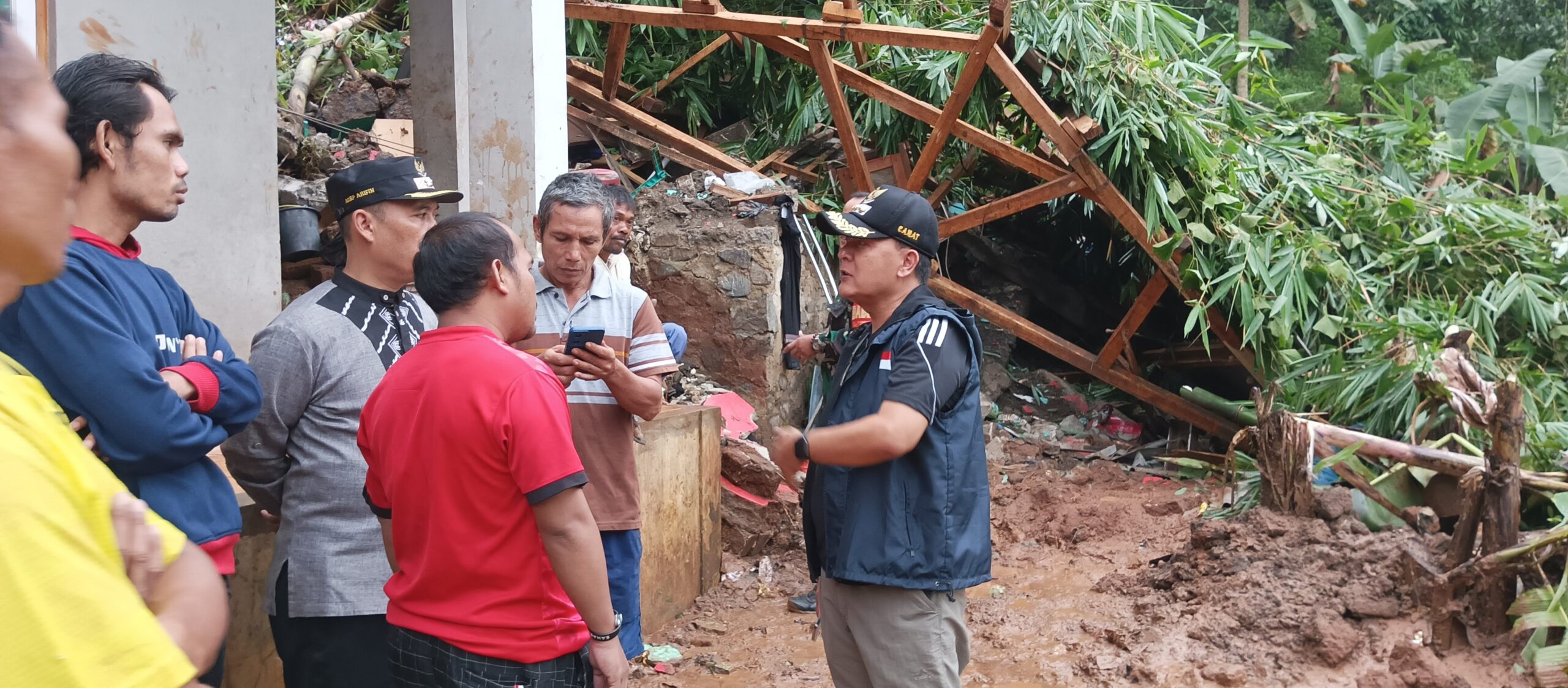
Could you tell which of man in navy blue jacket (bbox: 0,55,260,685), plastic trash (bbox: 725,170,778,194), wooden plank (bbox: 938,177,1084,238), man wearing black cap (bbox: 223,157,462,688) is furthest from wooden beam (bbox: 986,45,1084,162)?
man in navy blue jacket (bbox: 0,55,260,685)

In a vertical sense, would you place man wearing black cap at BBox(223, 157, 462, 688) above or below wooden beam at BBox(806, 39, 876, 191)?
below

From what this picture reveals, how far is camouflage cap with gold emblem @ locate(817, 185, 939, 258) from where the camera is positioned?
2773 millimetres

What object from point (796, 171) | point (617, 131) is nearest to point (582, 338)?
point (617, 131)

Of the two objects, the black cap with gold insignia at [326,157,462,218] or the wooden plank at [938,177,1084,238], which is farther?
the wooden plank at [938,177,1084,238]

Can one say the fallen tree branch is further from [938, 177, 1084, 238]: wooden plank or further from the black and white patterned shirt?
the black and white patterned shirt

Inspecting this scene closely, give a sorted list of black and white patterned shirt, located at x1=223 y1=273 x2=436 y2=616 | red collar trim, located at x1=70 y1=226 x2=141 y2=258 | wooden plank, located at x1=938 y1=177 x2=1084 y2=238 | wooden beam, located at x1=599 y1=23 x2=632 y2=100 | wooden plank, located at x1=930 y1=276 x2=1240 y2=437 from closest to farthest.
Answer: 1. red collar trim, located at x1=70 y1=226 x2=141 y2=258
2. black and white patterned shirt, located at x1=223 y1=273 x2=436 y2=616
3. wooden plank, located at x1=938 y1=177 x2=1084 y2=238
4. wooden beam, located at x1=599 y1=23 x2=632 y2=100
5. wooden plank, located at x1=930 y1=276 x2=1240 y2=437

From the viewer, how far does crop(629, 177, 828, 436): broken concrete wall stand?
7098 millimetres

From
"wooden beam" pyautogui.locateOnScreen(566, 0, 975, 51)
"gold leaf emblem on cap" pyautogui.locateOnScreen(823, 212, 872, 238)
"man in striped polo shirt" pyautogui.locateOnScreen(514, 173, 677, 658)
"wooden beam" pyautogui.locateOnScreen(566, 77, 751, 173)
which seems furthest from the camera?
"wooden beam" pyautogui.locateOnScreen(566, 77, 751, 173)

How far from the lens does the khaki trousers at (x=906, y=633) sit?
2.60 m

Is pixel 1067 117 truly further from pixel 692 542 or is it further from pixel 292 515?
pixel 292 515

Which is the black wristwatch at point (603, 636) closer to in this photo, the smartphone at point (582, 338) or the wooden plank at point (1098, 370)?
the smartphone at point (582, 338)

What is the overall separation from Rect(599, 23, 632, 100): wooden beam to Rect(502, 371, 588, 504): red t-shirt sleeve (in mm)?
6296

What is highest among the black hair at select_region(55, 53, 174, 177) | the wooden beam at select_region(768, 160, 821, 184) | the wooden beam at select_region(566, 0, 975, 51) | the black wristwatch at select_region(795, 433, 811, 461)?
the wooden beam at select_region(566, 0, 975, 51)

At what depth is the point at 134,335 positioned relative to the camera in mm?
2066
